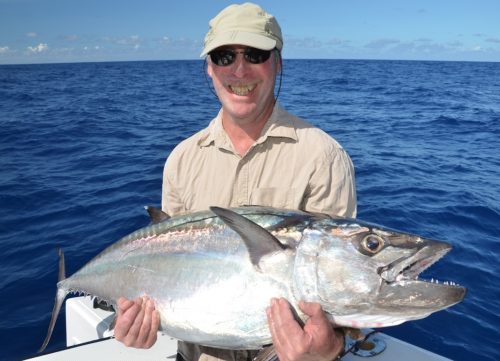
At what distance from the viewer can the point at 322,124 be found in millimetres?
17078

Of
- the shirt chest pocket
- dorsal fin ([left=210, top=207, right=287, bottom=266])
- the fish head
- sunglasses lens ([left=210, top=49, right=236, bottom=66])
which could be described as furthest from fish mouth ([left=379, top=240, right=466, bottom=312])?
sunglasses lens ([left=210, top=49, right=236, bottom=66])

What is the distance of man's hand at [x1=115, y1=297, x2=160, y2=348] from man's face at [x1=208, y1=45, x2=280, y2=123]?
4.26ft

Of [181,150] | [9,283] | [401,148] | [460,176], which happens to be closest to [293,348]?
[181,150]

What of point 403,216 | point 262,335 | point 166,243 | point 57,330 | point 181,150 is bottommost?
point 57,330

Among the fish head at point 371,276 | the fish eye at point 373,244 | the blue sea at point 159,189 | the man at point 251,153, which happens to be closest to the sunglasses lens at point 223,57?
the man at point 251,153

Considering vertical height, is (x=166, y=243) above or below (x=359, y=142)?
above

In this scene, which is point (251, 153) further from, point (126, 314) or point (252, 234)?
point (126, 314)

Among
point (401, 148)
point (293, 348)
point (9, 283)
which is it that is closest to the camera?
point (293, 348)

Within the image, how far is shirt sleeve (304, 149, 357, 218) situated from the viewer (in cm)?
274

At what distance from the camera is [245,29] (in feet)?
8.98

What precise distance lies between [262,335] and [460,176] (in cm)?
975

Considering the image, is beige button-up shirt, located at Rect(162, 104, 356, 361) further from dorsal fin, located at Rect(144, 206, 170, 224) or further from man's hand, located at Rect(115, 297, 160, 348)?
man's hand, located at Rect(115, 297, 160, 348)

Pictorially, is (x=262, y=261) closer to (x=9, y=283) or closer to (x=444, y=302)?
(x=444, y=302)

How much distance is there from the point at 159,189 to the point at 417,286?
8456 millimetres
